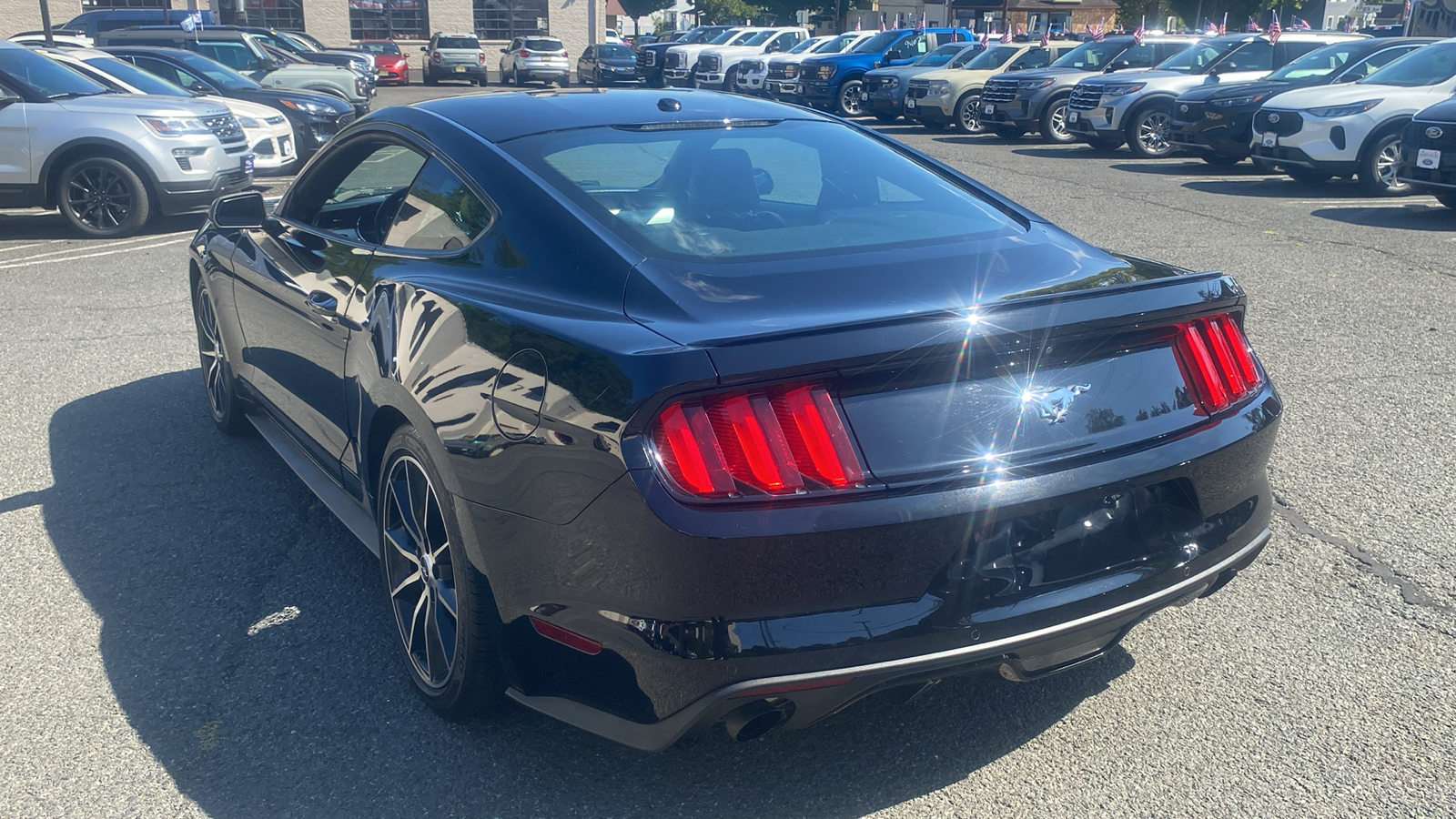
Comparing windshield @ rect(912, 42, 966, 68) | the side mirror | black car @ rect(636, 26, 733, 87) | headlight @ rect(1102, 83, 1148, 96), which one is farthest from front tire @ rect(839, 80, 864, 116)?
the side mirror

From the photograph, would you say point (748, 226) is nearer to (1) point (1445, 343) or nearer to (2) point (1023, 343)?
(2) point (1023, 343)

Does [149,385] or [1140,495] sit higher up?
[1140,495]

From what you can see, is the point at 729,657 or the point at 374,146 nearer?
the point at 729,657

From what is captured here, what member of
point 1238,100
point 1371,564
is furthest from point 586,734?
point 1238,100

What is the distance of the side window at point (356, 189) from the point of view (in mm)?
3732

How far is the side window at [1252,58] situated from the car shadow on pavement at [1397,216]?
5.51 metres

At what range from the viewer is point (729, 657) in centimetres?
229

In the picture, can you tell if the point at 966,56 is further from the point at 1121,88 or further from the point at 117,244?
the point at 117,244

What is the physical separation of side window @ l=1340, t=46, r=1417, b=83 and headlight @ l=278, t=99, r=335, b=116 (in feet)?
40.8

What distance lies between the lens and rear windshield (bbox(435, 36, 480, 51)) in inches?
1681

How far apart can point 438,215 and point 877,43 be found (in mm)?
25187

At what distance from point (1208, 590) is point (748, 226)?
56.2 inches

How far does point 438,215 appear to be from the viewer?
11.0 feet

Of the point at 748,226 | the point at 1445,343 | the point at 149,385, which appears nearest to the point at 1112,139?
the point at 1445,343
